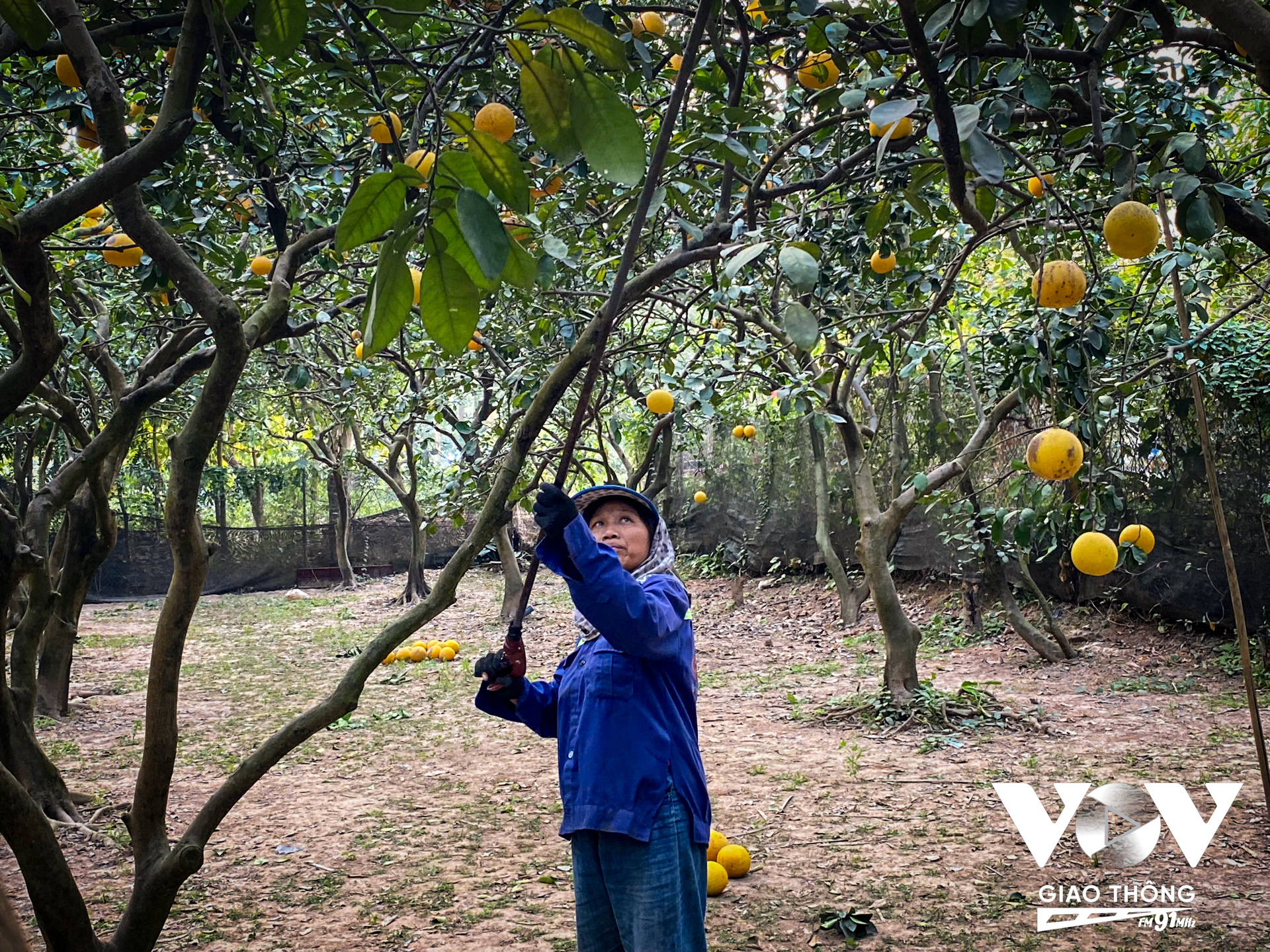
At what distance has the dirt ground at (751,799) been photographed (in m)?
2.93

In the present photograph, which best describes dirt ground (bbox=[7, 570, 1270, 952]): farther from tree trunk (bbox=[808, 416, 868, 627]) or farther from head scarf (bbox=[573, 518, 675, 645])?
head scarf (bbox=[573, 518, 675, 645])

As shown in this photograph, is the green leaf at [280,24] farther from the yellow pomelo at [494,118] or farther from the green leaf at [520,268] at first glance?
the yellow pomelo at [494,118]

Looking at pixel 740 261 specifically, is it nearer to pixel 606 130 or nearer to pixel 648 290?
pixel 606 130

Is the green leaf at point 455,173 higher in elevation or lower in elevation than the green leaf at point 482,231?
higher

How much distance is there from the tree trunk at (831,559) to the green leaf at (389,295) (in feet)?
25.9

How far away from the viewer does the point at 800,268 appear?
0.94 m

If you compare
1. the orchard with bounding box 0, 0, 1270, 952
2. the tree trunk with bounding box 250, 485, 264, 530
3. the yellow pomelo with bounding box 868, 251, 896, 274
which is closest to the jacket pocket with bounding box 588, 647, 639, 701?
the orchard with bounding box 0, 0, 1270, 952

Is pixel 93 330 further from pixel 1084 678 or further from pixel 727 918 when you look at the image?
pixel 1084 678

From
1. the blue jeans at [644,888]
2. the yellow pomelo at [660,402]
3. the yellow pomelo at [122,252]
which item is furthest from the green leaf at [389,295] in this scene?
the yellow pomelo at [660,402]

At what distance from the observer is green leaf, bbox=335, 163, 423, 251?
0.89 metres

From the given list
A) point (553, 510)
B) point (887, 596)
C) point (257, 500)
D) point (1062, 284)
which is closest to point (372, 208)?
point (553, 510)

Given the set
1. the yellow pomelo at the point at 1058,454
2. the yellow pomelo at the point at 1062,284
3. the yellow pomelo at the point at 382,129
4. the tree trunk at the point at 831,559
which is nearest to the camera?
the yellow pomelo at the point at 1062,284

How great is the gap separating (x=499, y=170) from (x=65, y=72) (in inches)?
83.9

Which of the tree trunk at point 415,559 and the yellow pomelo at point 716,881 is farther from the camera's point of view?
the tree trunk at point 415,559
